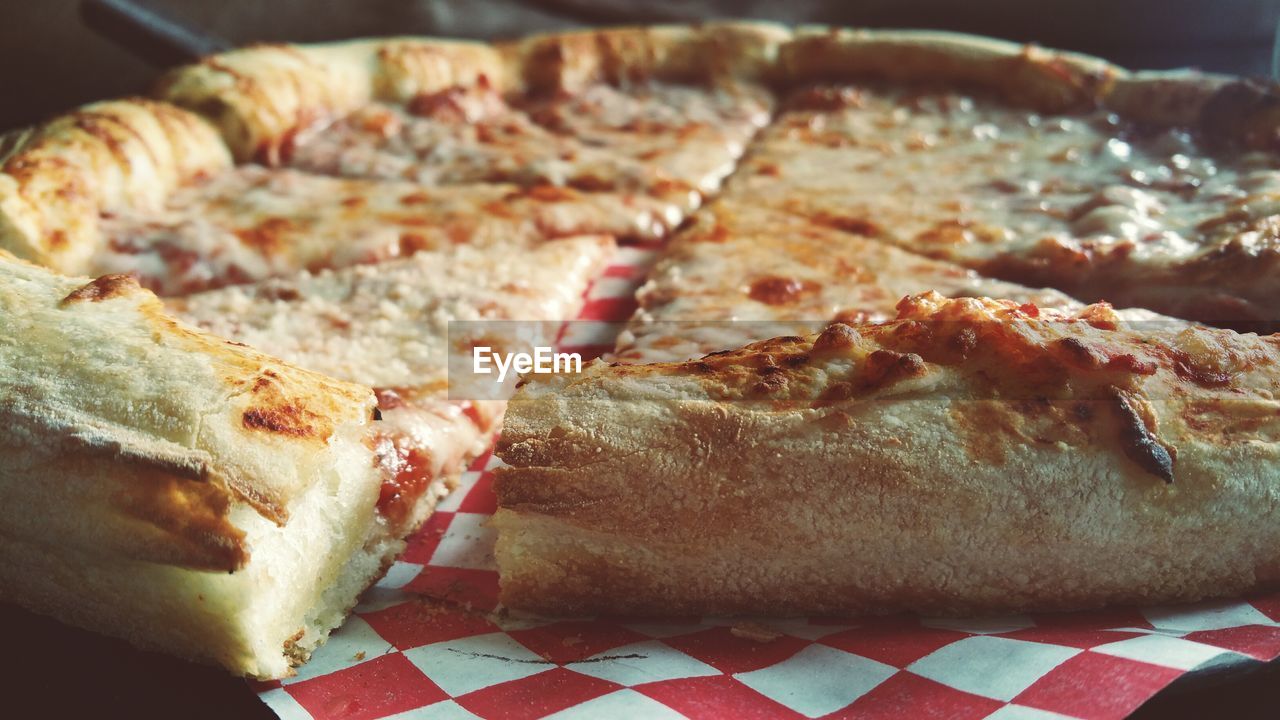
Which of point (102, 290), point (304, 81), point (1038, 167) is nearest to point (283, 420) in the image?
point (102, 290)

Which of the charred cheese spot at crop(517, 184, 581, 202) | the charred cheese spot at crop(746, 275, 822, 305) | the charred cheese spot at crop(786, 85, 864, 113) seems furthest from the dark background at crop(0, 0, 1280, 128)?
the charred cheese spot at crop(746, 275, 822, 305)

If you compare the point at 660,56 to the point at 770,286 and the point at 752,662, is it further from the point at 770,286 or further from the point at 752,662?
the point at 752,662

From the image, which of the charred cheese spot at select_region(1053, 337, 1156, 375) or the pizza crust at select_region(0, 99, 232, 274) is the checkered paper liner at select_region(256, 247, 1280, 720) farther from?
the pizza crust at select_region(0, 99, 232, 274)

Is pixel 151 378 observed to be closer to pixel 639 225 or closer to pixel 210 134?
pixel 639 225

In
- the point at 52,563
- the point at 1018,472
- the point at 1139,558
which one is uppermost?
the point at 1018,472

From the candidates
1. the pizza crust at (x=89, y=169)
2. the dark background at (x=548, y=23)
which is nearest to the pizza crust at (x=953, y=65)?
the dark background at (x=548, y=23)

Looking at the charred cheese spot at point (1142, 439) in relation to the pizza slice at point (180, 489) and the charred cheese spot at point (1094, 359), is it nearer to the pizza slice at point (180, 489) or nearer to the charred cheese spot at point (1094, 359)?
the charred cheese spot at point (1094, 359)

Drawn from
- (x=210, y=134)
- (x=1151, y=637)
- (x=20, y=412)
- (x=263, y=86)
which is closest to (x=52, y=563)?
(x=20, y=412)
